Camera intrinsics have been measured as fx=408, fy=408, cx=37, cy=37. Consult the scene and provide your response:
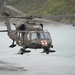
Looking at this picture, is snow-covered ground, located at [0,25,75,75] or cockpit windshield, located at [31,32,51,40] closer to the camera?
cockpit windshield, located at [31,32,51,40]

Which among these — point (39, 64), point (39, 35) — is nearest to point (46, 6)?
point (39, 64)

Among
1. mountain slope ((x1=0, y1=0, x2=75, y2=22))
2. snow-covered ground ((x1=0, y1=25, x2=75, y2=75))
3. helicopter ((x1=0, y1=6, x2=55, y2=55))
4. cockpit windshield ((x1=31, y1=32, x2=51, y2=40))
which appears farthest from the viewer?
mountain slope ((x1=0, y1=0, x2=75, y2=22))

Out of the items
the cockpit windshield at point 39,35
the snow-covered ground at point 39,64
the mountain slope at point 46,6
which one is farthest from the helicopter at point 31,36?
the mountain slope at point 46,6

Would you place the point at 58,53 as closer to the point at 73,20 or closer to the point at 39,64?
the point at 39,64

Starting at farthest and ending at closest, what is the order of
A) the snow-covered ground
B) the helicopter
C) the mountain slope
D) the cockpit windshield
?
the mountain slope → the snow-covered ground → the cockpit windshield → the helicopter

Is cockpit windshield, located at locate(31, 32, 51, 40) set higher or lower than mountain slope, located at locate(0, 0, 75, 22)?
higher

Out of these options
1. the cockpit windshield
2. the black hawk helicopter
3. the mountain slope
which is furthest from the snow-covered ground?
the mountain slope

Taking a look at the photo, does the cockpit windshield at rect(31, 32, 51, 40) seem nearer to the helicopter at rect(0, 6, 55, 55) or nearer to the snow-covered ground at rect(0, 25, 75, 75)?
the helicopter at rect(0, 6, 55, 55)

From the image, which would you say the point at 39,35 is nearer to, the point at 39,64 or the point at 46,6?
the point at 39,64

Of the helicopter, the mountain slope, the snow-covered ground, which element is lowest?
the snow-covered ground

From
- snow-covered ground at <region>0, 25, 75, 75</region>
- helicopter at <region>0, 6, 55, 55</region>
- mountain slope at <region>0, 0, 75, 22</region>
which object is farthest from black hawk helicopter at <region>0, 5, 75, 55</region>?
mountain slope at <region>0, 0, 75, 22</region>

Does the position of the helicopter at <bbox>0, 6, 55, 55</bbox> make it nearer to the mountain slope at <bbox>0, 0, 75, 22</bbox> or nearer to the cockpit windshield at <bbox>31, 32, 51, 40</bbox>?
the cockpit windshield at <bbox>31, 32, 51, 40</bbox>

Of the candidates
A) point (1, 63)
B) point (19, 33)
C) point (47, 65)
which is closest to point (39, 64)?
point (47, 65)

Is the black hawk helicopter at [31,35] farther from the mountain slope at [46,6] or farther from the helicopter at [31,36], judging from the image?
the mountain slope at [46,6]
